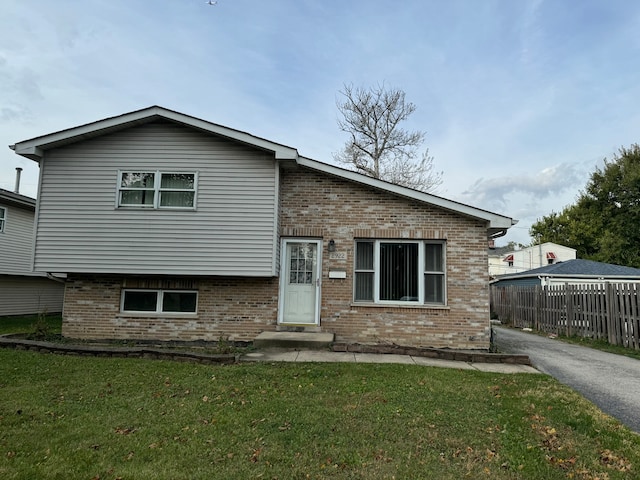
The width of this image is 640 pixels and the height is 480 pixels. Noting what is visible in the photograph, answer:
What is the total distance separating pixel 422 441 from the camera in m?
4.23

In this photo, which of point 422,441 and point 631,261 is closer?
point 422,441

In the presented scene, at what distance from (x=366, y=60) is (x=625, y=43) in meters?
7.83

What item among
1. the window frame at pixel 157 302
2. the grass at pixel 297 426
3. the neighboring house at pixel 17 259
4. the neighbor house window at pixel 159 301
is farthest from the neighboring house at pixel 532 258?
the grass at pixel 297 426

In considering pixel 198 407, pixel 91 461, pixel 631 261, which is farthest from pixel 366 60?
pixel 631 261

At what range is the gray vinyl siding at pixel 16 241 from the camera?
52.9 feet

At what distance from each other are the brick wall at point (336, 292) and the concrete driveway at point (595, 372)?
1660 millimetres

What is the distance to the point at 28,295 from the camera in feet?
58.8

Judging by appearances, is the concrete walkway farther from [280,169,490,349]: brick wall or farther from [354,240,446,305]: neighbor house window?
[354,240,446,305]: neighbor house window

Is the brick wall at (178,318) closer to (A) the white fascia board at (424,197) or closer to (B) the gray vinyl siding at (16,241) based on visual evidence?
(A) the white fascia board at (424,197)

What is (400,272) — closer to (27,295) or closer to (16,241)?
(16,241)

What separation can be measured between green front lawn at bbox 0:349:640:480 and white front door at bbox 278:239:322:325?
2773 mm

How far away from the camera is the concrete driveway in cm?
588

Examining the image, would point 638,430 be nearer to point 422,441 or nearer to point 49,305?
point 422,441

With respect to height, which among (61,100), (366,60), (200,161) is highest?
(366,60)
